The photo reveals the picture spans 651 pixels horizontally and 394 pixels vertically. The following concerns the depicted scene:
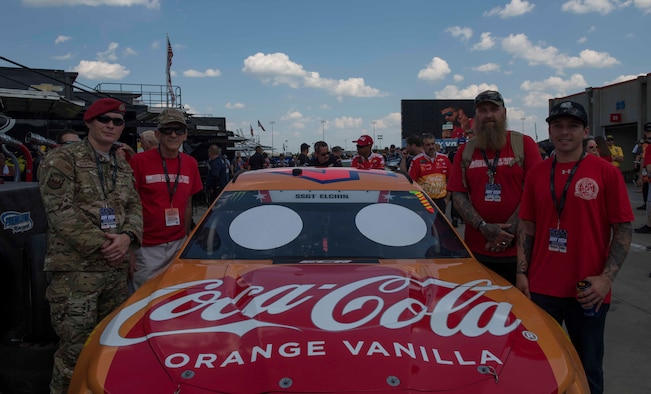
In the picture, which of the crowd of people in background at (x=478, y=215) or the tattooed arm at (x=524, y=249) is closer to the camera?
the crowd of people in background at (x=478, y=215)

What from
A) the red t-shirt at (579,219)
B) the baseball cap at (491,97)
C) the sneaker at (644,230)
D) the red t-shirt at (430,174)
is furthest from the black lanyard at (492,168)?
the sneaker at (644,230)

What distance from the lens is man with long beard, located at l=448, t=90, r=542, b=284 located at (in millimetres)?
3193

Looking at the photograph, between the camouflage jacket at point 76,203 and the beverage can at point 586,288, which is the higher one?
the camouflage jacket at point 76,203

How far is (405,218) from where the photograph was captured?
9.47 ft

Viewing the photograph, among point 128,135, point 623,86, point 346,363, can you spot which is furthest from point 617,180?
point 623,86

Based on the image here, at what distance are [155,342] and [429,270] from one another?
4.46 ft

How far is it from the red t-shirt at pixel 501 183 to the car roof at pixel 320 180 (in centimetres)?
40

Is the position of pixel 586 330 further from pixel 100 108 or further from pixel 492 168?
pixel 100 108

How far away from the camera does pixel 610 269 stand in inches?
94.3

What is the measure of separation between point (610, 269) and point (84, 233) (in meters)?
Answer: 2.74

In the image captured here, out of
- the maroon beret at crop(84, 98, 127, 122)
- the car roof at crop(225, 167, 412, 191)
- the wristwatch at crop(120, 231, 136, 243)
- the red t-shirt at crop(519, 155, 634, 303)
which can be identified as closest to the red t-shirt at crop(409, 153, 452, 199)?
the car roof at crop(225, 167, 412, 191)

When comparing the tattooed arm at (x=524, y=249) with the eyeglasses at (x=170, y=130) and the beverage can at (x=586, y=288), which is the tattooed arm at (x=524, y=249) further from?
the eyeglasses at (x=170, y=130)

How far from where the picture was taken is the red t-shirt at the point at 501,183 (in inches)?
126

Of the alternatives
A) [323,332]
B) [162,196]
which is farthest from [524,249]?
[162,196]
